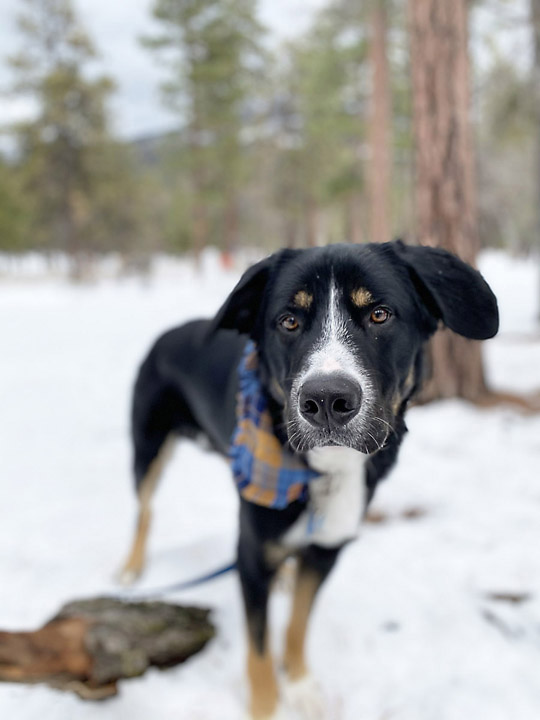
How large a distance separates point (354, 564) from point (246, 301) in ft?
6.24

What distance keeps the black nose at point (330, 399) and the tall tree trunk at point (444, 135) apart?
14.1ft

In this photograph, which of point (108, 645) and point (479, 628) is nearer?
point (108, 645)

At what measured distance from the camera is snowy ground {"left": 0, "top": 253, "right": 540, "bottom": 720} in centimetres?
233

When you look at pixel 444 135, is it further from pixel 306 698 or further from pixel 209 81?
pixel 209 81

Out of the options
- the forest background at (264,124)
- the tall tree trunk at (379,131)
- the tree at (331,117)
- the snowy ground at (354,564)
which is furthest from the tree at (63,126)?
the snowy ground at (354,564)

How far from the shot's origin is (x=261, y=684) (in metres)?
2.30

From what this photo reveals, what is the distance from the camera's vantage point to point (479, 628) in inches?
106

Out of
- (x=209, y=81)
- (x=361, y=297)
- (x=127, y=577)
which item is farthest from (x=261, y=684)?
(x=209, y=81)

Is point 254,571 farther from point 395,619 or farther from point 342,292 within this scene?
point 342,292

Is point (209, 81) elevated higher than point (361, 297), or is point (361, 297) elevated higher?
point (209, 81)

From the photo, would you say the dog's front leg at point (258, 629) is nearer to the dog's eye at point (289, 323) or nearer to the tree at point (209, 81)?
the dog's eye at point (289, 323)

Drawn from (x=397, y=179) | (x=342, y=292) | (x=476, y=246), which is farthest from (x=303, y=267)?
(x=397, y=179)

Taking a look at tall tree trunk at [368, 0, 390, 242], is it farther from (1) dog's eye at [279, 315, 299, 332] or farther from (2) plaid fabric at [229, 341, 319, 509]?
(1) dog's eye at [279, 315, 299, 332]

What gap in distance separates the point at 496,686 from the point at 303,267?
6.54 feet
